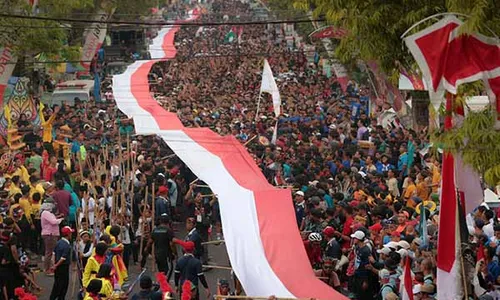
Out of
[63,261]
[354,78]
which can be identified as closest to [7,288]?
[63,261]

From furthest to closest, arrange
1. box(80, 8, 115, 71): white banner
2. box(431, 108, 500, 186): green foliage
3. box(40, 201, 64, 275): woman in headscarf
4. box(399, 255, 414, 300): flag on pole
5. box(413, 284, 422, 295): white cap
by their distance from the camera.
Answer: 1. box(80, 8, 115, 71): white banner
2. box(40, 201, 64, 275): woman in headscarf
3. box(413, 284, 422, 295): white cap
4. box(399, 255, 414, 300): flag on pole
5. box(431, 108, 500, 186): green foliage

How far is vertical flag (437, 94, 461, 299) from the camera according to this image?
1161 centimetres

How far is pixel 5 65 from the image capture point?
30094mm

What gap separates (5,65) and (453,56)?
21.3 meters

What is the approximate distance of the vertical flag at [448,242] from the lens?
11.6 metres

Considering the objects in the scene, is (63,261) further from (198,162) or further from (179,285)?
(198,162)

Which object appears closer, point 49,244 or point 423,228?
point 423,228

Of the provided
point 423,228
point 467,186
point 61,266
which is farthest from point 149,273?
point 467,186

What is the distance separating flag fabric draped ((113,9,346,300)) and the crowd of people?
0.67 m

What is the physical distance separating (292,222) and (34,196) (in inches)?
244

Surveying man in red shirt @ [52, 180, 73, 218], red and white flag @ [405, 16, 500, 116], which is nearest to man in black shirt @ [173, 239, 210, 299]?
man in red shirt @ [52, 180, 73, 218]

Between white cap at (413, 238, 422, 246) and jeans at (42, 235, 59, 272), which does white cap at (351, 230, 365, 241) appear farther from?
jeans at (42, 235, 59, 272)

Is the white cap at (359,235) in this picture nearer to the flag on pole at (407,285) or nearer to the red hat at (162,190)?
the flag on pole at (407,285)

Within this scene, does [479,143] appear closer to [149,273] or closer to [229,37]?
[149,273]
